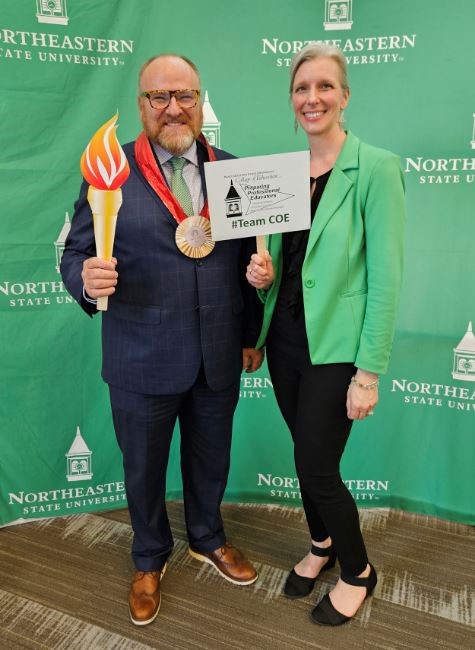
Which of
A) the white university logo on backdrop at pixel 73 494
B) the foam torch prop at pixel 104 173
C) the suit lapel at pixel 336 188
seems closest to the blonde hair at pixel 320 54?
the suit lapel at pixel 336 188

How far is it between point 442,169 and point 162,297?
1.31m

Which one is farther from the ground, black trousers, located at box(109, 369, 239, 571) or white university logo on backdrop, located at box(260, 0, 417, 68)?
white university logo on backdrop, located at box(260, 0, 417, 68)

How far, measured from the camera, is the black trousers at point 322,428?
1596mm

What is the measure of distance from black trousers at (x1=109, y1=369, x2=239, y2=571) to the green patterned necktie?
538 mm

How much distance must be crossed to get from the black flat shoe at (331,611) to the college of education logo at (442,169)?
1539 mm

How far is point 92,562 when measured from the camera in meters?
2.14

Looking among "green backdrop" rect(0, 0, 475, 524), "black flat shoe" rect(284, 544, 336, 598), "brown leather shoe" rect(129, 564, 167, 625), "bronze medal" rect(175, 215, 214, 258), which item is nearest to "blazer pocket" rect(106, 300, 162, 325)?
"bronze medal" rect(175, 215, 214, 258)

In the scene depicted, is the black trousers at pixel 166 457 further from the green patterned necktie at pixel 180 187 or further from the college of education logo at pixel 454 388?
the college of education logo at pixel 454 388

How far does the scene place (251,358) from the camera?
192 cm

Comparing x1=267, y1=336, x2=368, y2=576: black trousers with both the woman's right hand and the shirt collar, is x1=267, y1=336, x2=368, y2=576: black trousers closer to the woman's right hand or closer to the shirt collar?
the woman's right hand

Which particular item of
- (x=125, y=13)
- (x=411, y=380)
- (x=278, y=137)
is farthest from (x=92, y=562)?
(x=125, y=13)

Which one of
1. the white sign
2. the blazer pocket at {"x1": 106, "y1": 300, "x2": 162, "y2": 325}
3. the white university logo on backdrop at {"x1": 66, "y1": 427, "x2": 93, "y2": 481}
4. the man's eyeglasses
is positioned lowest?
the white university logo on backdrop at {"x1": 66, "y1": 427, "x2": 93, "y2": 481}

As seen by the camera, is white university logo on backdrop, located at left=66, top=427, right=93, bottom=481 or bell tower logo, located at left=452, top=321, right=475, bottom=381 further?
white university logo on backdrop, located at left=66, top=427, right=93, bottom=481

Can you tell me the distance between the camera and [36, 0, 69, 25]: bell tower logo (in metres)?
2.05
